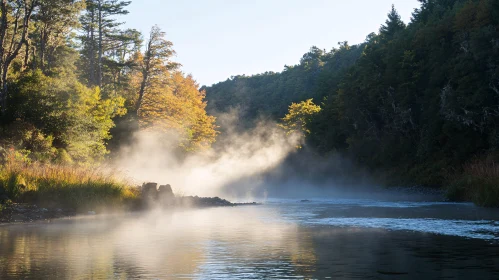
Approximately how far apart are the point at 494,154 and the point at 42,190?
154 feet

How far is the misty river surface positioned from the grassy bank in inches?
173

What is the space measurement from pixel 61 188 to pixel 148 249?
16.0 m

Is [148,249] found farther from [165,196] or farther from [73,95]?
[73,95]

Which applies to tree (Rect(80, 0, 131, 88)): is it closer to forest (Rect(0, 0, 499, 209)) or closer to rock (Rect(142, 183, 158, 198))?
forest (Rect(0, 0, 499, 209))

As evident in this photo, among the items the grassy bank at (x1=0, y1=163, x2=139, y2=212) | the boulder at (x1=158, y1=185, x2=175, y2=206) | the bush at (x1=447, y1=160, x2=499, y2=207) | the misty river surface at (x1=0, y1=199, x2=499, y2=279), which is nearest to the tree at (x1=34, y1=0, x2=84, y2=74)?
the boulder at (x1=158, y1=185, x2=175, y2=206)

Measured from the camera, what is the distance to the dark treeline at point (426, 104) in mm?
65625

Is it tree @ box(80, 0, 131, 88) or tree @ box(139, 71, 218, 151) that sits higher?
tree @ box(80, 0, 131, 88)

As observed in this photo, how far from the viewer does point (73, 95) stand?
152 ft

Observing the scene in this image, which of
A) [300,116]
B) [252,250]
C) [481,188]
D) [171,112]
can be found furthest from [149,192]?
[300,116]

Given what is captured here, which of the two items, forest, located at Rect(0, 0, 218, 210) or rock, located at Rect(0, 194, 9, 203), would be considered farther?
forest, located at Rect(0, 0, 218, 210)

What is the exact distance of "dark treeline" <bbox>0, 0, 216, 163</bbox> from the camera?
44544mm

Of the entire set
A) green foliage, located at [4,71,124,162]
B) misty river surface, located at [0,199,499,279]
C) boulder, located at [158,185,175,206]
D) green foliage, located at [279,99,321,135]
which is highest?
green foliage, located at [279,99,321,135]

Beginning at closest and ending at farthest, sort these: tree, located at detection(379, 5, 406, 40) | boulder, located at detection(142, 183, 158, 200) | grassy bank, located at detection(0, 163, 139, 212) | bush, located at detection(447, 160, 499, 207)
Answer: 1. grassy bank, located at detection(0, 163, 139, 212)
2. bush, located at detection(447, 160, 499, 207)
3. boulder, located at detection(142, 183, 158, 200)
4. tree, located at detection(379, 5, 406, 40)

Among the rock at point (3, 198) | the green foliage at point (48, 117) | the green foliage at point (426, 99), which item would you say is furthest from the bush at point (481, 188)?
the green foliage at point (48, 117)
